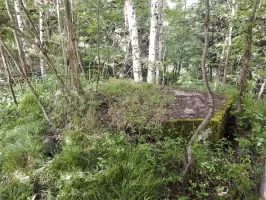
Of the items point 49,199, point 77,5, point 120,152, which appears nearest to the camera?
point 49,199

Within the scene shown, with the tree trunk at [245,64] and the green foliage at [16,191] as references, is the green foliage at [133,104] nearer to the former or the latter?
the tree trunk at [245,64]

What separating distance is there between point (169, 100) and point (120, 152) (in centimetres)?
173

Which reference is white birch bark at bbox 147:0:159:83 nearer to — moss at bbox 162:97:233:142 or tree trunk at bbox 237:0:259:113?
tree trunk at bbox 237:0:259:113

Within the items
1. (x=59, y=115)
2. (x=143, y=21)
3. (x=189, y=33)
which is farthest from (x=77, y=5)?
(x=189, y=33)

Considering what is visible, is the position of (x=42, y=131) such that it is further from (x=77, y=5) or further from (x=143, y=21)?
(x=143, y=21)

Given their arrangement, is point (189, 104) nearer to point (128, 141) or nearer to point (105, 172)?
point (128, 141)

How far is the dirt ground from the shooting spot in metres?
3.54

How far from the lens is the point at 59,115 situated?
3.72 metres

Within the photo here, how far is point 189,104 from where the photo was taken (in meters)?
3.99

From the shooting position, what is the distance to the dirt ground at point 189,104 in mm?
3545

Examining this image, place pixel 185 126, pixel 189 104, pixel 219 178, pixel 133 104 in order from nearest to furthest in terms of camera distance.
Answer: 1. pixel 219 178
2. pixel 185 126
3. pixel 133 104
4. pixel 189 104

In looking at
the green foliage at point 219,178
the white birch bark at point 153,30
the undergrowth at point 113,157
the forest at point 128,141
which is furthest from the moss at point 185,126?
the white birch bark at point 153,30

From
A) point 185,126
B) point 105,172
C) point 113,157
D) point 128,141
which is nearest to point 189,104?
point 185,126

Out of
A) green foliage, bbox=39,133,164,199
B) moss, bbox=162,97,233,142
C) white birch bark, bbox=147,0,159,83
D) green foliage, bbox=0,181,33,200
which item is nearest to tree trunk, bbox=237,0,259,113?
moss, bbox=162,97,233,142
